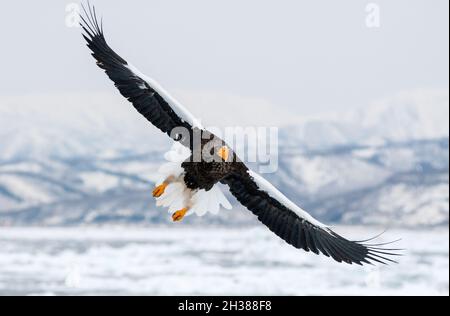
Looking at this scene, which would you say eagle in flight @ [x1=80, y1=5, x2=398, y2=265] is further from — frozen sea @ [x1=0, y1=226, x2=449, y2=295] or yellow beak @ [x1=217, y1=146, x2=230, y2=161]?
Answer: frozen sea @ [x1=0, y1=226, x2=449, y2=295]

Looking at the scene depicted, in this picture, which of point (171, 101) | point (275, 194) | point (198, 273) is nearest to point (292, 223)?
point (275, 194)

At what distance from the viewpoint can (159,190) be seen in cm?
834

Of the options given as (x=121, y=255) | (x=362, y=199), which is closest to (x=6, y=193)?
(x=362, y=199)

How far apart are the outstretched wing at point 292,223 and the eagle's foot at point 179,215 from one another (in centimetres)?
64

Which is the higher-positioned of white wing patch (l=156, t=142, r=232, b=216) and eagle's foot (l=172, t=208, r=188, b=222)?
white wing patch (l=156, t=142, r=232, b=216)

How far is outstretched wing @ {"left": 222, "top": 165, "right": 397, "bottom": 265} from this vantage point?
328 inches

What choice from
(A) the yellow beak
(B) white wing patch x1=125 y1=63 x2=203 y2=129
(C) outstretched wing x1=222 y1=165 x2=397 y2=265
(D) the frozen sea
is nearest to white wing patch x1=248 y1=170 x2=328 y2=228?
(C) outstretched wing x1=222 y1=165 x2=397 y2=265

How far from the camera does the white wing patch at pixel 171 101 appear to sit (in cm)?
815

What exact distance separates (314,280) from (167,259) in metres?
7.71

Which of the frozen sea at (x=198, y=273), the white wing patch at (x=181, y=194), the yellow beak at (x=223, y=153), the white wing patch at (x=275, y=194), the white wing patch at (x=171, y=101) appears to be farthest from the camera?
the frozen sea at (x=198, y=273)

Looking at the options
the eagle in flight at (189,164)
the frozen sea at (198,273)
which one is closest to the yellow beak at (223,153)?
the eagle in flight at (189,164)

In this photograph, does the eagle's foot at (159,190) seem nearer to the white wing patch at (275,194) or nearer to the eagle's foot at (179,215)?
the eagle's foot at (179,215)

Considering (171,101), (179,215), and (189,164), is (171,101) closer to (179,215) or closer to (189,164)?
(189,164)
